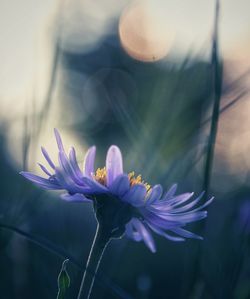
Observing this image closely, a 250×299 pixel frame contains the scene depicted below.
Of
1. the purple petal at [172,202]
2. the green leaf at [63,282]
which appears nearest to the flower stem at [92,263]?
the green leaf at [63,282]

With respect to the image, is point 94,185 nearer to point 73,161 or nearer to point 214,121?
point 73,161

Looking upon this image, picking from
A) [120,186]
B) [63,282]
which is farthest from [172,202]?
[63,282]

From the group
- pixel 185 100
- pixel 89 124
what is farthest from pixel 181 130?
pixel 89 124

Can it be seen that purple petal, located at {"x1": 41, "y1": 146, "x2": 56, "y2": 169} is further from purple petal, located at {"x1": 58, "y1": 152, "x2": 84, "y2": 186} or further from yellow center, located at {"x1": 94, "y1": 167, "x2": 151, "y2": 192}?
yellow center, located at {"x1": 94, "y1": 167, "x2": 151, "y2": 192}

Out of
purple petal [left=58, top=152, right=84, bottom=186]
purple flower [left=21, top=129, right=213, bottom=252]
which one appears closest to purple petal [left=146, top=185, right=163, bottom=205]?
purple flower [left=21, top=129, right=213, bottom=252]

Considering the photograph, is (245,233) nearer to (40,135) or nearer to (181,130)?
(181,130)

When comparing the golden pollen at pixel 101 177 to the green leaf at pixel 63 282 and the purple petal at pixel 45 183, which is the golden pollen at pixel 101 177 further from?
the green leaf at pixel 63 282
